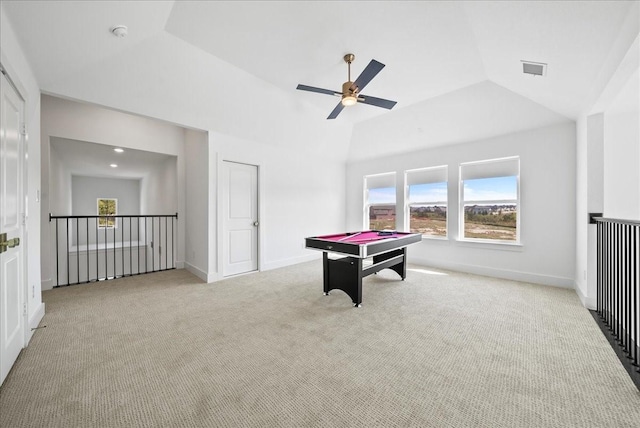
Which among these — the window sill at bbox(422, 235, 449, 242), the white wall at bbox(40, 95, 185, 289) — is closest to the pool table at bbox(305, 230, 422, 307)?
the window sill at bbox(422, 235, 449, 242)

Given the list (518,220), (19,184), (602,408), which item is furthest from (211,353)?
(518,220)

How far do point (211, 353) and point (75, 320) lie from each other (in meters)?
1.82

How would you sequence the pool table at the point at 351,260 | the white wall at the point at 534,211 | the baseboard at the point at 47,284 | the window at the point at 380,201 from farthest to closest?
the window at the point at 380,201 → the white wall at the point at 534,211 → the baseboard at the point at 47,284 → the pool table at the point at 351,260

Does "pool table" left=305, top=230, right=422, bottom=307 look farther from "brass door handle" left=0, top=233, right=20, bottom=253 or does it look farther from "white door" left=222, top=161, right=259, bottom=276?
"brass door handle" left=0, top=233, right=20, bottom=253

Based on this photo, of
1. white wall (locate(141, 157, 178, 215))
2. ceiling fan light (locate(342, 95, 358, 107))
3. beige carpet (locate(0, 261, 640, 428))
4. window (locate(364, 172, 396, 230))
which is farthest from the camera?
window (locate(364, 172, 396, 230))

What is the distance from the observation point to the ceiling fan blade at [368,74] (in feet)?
7.73

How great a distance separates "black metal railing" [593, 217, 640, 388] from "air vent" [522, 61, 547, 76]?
1682 mm

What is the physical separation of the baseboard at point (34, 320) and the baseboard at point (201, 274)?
1821 millimetres

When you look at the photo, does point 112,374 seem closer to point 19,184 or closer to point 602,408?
point 19,184

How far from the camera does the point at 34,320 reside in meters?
2.51

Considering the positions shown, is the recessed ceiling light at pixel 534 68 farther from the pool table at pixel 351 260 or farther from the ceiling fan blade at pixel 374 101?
the pool table at pixel 351 260

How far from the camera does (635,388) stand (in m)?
1.66

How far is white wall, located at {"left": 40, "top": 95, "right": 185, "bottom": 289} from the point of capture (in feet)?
12.3

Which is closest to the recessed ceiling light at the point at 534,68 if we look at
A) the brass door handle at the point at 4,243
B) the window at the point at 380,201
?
the window at the point at 380,201
